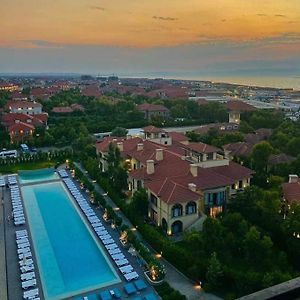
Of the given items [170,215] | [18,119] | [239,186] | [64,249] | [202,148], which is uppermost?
[202,148]

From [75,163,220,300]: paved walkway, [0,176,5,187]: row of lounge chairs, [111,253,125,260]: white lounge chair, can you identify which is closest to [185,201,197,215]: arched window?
[75,163,220,300]: paved walkway

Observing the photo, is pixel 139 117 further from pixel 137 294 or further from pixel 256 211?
pixel 137 294

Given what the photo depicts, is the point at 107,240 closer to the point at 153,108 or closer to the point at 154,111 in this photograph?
the point at 154,111

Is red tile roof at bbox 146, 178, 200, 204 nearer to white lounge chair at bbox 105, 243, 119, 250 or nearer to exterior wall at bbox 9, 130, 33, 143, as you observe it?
white lounge chair at bbox 105, 243, 119, 250

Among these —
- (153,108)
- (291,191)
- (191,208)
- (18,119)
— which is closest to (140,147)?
(191,208)

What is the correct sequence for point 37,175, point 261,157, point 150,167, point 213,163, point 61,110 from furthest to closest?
point 61,110 → point 37,175 → point 261,157 → point 213,163 → point 150,167

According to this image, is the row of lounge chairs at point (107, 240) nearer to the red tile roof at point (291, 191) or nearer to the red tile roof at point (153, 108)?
the red tile roof at point (291, 191)

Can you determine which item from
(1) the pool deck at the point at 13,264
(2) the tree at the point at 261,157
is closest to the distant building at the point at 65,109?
(1) the pool deck at the point at 13,264
